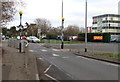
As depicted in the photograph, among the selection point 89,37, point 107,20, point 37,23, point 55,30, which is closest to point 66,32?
point 55,30

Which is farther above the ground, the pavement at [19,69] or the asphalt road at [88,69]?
the pavement at [19,69]

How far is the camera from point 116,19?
112625 millimetres

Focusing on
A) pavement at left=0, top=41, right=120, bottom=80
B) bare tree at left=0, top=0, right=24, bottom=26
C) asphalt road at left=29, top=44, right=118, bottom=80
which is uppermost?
bare tree at left=0, top=0, right=24, bottom=26

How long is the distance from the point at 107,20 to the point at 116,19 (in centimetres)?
699

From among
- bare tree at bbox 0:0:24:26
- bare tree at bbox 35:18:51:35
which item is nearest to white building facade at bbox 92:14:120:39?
bare tree at bbox 35:18:51:35

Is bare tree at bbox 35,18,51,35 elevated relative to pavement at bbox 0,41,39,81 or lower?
elevated

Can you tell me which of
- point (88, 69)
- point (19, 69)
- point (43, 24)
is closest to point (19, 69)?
point (19, 69)

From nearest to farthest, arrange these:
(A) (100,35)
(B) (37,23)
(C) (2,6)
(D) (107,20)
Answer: (C) (2,6), (A) (100,35), (B) (37,23), (D) (107,20)

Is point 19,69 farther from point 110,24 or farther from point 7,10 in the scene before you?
point 110,24

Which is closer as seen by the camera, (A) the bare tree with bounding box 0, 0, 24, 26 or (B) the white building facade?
(A) the bare tree with bounding box 0, 0, 24, 26

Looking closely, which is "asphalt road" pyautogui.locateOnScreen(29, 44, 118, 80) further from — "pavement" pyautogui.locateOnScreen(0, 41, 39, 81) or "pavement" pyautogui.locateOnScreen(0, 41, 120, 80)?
"pavement" pyautogui.locateOnScreen(0, 41, 39, 81)

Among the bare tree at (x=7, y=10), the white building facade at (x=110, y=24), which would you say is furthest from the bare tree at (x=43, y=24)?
the bare tree at (x=7, y=10)

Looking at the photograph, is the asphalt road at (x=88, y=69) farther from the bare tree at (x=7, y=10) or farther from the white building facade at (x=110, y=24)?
the white building facade at (x=110, y=24)

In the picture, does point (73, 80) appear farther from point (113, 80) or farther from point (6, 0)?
point (6, 0)
